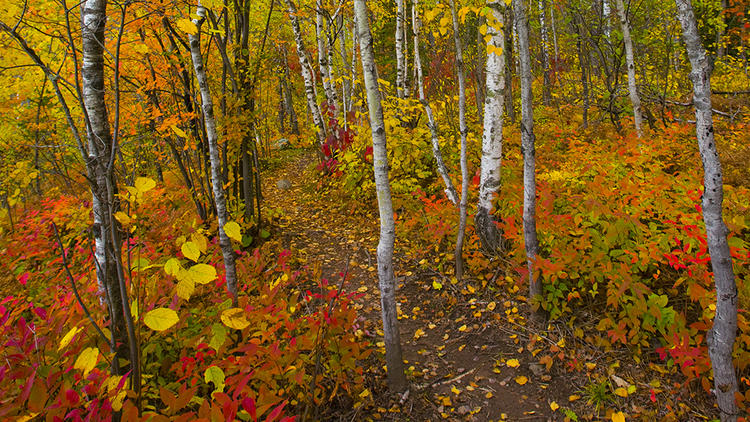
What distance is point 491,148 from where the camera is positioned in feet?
15.5

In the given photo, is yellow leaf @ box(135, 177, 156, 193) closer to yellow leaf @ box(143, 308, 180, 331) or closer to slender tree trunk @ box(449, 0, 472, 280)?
yellow leaf @ box(143, 308, 180, 331)

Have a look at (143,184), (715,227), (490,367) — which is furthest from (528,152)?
(143,184)

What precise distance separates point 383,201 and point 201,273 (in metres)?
1.67

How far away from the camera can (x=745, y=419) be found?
97.6 inches

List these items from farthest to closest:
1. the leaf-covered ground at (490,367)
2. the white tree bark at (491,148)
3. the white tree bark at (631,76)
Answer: the white tree bark at (631,76) < the white tree bark at (491,148) < the leaf-covered ground at (490,367)

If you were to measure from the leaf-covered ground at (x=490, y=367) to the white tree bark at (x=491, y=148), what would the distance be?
48 cm

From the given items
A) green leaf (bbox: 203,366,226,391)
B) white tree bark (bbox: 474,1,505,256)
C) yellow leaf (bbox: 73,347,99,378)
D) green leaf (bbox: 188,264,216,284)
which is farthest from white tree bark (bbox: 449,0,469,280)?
yellow leaf (bbox: 73,347,99,378)

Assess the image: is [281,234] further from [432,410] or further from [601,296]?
[601,296]

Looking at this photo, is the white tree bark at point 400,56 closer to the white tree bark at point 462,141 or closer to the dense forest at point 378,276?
the dense forest at point 378,276

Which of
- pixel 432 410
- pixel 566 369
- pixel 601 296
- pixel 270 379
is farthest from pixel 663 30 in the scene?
pixel 270 379

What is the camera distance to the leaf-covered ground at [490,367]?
296 cm

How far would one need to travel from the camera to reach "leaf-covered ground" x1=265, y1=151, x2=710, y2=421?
9.72ft

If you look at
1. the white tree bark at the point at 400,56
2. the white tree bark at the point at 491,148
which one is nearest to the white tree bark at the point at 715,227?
the white tree bark at the point at 491,148

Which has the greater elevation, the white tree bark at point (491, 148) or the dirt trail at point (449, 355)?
the white tree bark at point (491, 148)
